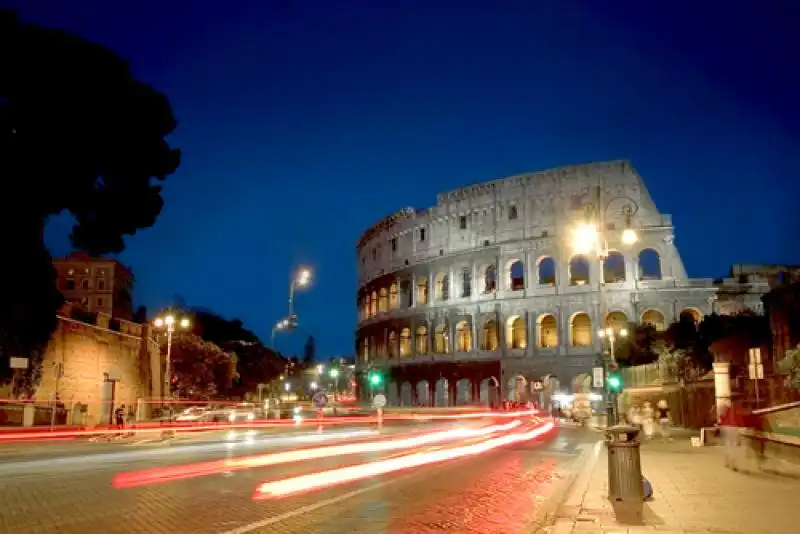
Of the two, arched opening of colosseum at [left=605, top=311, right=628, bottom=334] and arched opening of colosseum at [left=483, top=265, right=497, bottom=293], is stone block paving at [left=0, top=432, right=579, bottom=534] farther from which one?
arched opening of colosseum at [left=483, top=265, right=497, bottom=293]

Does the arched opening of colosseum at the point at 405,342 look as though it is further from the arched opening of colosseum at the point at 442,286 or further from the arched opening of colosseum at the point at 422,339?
the arched opening of colosseum at the point at 442,286

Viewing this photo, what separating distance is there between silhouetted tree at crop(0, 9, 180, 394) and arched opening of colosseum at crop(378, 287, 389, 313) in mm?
49604

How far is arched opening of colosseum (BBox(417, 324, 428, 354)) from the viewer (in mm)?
69188

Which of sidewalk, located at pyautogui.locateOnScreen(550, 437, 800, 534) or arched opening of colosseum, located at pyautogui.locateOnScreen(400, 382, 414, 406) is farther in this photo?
arched opening of colosseum, located at pyautogui.locateOnScreen(400, 382, 414, 406)

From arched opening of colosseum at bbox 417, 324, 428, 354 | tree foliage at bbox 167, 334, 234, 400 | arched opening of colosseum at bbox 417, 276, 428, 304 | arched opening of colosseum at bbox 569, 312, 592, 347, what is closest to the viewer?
tree foliage at bbox 167, 334, 234, 400

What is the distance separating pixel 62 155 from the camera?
24.4 m

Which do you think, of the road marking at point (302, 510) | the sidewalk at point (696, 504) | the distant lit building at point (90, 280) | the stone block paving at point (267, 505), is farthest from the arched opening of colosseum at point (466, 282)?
the road marking at point (302, 510)

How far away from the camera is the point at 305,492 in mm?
10734

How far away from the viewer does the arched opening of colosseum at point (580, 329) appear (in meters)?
58.8

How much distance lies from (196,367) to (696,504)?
154ft

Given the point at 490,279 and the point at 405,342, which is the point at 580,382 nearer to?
the point at 490,279

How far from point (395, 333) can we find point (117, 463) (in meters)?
57.6

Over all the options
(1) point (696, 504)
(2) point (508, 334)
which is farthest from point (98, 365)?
(2) point (508, 334)

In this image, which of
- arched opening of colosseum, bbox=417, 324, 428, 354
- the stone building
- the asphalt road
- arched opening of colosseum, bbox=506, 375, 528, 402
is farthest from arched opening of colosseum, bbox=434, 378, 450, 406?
the asphalt road
